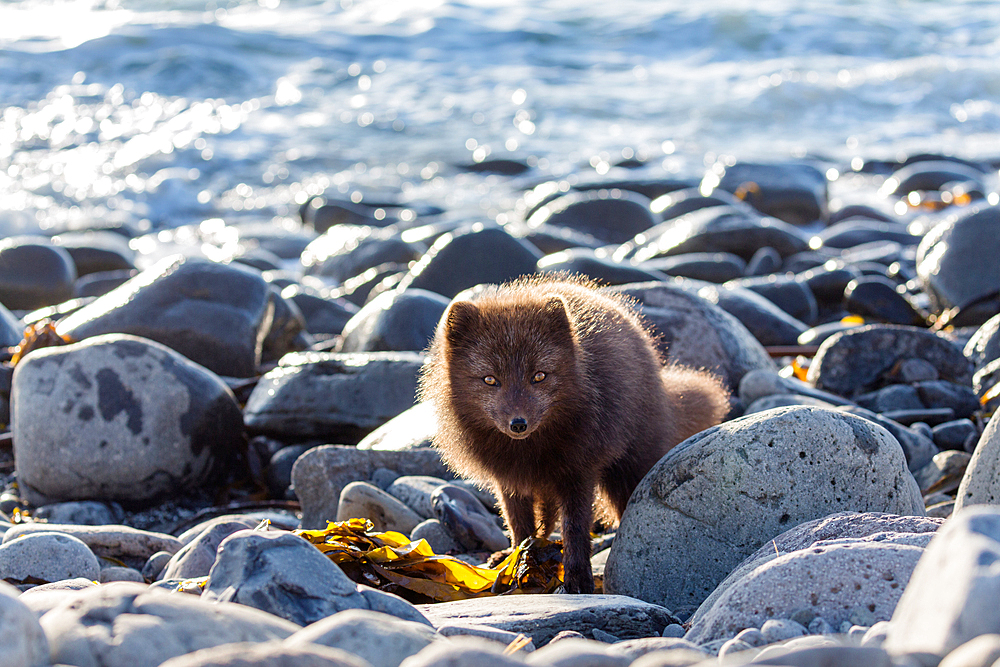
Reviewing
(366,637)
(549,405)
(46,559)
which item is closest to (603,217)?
(549,405)

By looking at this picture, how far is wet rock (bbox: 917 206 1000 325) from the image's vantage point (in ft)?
32.2

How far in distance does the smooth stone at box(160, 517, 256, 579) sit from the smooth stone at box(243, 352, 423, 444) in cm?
242

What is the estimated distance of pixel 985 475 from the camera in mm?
4035

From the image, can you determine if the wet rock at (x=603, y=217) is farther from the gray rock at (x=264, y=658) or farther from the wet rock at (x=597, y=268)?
the gray rock at (x=264, y=658)

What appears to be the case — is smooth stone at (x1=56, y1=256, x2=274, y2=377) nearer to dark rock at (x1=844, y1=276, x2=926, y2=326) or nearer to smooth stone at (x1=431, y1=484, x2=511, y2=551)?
smooth stone at (x1=431, y1=484, x2=511, y2=551)

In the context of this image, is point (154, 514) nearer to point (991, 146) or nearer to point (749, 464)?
point (749, 464)

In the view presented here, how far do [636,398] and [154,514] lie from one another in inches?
147

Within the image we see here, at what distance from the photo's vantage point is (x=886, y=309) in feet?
33.7

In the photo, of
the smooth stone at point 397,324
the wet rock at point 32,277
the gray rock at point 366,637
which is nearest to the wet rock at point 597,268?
the smooth stone at point 397,324

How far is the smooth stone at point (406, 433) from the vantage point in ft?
20.9

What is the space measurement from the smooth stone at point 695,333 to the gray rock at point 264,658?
549 cm

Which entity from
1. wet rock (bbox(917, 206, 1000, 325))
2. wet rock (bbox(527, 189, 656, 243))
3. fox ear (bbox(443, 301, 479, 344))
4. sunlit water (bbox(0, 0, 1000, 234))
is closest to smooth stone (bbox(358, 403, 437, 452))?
fox ear (bbox(443, 301, 479, 344))

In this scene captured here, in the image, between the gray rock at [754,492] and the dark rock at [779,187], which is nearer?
the gray rock at [754,492]

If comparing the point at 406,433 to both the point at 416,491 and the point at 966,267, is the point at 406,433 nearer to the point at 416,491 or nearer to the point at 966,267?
the point at 416,491
